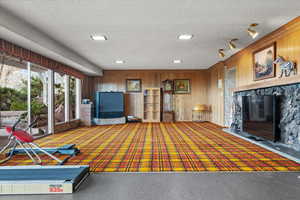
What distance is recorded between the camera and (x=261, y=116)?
160 inches

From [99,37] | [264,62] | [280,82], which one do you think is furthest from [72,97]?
[280,82]

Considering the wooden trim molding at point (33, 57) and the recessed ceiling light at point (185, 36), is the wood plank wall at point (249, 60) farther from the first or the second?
the wooden trim molding at point (33, 57)

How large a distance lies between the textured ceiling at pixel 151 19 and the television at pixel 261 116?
1.47 m

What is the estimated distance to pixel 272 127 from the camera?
146 inches

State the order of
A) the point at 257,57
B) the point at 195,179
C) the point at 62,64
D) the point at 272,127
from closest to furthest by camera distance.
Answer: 1. the point at 195,179
2. the point at 272,127
3. the point at 257,57
4. the point at 62,64

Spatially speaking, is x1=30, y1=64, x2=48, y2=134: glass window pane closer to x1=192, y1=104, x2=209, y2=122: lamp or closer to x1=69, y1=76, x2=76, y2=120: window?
x1=69, y1=76, x2=76, y2=120: window

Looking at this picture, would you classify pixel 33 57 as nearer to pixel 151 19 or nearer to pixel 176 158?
pixel 151 19

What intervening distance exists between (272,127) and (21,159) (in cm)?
462

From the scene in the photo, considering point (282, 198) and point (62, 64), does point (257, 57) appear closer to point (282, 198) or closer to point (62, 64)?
point (282, 198)

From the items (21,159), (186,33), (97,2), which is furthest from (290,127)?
(21,159)

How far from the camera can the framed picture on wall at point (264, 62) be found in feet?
13.1

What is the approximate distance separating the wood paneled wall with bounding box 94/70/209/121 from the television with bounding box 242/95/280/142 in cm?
394

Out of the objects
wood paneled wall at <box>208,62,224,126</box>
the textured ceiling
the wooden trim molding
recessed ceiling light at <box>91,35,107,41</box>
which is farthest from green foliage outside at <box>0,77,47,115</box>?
wood paneled wall at <box>208,62,224,126</box>

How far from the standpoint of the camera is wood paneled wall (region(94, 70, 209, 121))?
8820mm
